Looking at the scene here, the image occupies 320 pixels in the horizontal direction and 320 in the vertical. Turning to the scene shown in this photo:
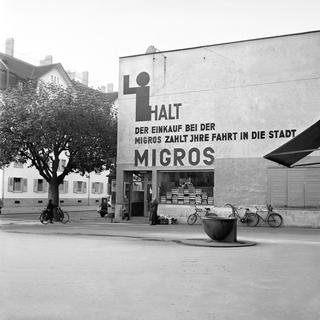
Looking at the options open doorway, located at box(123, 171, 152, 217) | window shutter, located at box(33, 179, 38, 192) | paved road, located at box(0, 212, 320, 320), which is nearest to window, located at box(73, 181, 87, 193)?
window shutter, located at box(33, 179, 38, 192)

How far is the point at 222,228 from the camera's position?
1506 centimetres

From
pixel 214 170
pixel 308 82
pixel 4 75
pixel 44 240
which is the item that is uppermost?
pixel 4 75

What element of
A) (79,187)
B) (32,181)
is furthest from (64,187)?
(32,181)

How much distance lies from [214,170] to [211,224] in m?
9.21

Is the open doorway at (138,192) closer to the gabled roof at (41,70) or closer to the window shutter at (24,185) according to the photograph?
the window shutter at (24,185)

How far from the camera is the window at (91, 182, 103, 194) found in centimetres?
5975

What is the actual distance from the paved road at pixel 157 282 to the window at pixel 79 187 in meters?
42.2

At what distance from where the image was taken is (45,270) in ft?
30.9

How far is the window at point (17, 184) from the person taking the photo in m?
46.6

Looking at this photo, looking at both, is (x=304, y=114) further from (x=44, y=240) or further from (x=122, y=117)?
(x=44, y=240)

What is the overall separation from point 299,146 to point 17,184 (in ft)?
125

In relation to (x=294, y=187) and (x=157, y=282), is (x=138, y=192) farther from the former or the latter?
(x=157, y=282)

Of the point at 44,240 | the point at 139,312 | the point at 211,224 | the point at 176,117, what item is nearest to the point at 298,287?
the point at 139,312

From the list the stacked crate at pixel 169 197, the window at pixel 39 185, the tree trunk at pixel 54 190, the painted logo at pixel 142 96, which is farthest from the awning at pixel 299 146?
the window at pixel 39 185
